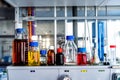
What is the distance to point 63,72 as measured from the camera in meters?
0.84

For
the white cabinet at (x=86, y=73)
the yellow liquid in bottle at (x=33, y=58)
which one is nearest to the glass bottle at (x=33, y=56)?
the yellow liquid in bottle at (x=33, y=58)

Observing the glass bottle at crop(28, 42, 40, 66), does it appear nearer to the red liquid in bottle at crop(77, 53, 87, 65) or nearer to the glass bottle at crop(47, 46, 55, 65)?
the glass bottle at crop(47, 46, 55, 65)

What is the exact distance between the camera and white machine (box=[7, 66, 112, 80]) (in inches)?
32.8

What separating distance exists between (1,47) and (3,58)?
0.75 ft

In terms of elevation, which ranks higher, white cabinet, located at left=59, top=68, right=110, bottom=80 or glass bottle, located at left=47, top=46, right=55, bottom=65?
glass bottle, located at left=47, top=46, right=55, bottom=65

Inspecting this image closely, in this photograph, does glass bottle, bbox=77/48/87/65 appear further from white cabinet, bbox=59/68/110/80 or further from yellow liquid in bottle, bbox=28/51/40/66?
yellow liquid in bottle, bbox=28/51/40/66

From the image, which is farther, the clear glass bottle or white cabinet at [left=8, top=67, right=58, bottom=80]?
the clear glass bottle

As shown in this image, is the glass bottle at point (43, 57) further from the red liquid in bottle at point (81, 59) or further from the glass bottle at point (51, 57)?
the red liquid in bottle at point (81, 59)

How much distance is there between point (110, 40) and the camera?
2.47 meters

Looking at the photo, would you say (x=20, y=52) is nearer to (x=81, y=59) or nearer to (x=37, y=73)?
(x=37, y=73)

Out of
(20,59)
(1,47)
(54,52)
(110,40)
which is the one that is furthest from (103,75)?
(1,47)

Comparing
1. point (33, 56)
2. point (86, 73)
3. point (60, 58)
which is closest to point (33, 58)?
point (33, 56)

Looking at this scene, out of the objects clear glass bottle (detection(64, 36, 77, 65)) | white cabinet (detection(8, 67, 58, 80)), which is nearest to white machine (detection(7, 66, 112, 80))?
white cabinet (detection(8, 67, 58, 80))

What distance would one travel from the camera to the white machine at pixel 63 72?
0.83 meters
